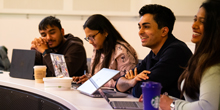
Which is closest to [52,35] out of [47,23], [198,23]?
[47,23]

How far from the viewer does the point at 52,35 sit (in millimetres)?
3131

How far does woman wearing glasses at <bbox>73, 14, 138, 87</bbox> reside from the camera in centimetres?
250

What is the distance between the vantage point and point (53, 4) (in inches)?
191

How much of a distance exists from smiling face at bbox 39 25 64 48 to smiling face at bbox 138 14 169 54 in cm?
135

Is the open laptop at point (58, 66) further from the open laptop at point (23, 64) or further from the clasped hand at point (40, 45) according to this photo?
the clasped hand at point (40, 45)

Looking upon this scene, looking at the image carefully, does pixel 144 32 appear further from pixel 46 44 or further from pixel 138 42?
pixel 138 42

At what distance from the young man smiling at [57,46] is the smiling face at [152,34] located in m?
1.11

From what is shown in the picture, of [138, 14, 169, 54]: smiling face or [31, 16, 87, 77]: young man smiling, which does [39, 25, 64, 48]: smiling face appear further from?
[138, 14, 169, 54]: smiling face

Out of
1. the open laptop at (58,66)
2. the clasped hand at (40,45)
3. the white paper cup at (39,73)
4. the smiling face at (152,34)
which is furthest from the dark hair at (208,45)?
the clasped hand at (40,45)

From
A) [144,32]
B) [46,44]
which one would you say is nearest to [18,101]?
[46,44]

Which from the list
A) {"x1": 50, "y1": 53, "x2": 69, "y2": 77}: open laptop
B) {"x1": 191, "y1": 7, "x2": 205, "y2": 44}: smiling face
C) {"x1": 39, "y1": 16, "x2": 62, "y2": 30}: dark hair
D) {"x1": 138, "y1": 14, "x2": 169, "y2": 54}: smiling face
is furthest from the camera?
{"x1": 39, "y1": 16, "x2": 62, "y2": 30}: dark hair

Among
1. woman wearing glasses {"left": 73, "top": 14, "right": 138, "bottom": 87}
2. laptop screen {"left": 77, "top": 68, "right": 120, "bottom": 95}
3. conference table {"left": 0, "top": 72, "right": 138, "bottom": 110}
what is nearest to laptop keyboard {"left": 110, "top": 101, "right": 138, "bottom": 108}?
conference table {"left": 0, "top": 72, "right": 138, "bottom": 110}

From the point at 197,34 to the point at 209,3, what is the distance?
8.4 inches

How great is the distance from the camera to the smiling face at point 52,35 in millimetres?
3105
